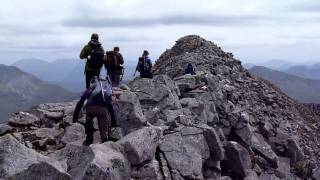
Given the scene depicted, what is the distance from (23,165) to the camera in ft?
54.1

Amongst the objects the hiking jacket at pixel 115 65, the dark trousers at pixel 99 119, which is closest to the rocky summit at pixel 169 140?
the dark trousers at pixel 99 119

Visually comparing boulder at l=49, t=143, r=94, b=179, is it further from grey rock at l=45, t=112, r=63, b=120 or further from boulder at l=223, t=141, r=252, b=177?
boulder at l=223, t=141, r=252, b=177

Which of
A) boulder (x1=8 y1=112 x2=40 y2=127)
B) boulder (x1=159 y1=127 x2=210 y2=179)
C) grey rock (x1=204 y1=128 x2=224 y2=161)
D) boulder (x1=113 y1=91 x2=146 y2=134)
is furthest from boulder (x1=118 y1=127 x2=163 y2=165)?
boulder (x1=8 y1=112 x2=40 y2=127)

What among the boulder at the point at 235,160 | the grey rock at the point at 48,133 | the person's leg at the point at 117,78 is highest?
the person's leg at the point at 117,78

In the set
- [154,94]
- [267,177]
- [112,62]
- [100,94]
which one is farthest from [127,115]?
[267,177]

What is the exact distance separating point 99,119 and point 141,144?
2.20m

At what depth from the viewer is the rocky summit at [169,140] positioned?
17422 mm

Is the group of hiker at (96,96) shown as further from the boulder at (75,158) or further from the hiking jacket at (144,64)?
the hiking jacket at (144,64)

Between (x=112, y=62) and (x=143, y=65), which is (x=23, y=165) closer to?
(x=112, y=62)

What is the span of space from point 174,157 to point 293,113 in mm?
29822

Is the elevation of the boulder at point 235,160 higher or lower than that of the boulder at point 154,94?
lower

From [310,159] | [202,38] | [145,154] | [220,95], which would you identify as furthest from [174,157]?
[202,38]

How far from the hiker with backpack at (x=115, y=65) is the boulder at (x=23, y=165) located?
47.5 feet

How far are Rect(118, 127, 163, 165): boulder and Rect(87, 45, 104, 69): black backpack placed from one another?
3943 mm
